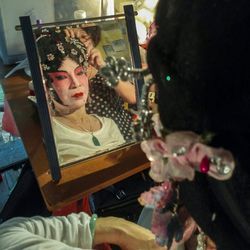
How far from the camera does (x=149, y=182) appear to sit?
0.94m

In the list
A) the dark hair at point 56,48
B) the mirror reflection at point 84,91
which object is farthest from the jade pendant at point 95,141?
the dark hair at point 56,48

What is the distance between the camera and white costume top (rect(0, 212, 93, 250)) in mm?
495

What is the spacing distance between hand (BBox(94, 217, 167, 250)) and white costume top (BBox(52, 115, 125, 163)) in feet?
0.53

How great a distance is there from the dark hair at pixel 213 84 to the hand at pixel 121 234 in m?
0.25

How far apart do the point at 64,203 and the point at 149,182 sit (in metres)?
0.32

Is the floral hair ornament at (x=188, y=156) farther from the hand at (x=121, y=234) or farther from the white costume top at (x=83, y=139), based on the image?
the white costume top at (x=83, y=139)

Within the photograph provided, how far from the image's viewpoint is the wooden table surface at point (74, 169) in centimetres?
69

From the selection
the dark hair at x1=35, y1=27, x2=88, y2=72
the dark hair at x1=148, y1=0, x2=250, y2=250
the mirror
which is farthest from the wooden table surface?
the dark hair at x1=148, y1=0, x2=250, y2=250

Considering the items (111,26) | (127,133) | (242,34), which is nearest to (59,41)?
(111,26)

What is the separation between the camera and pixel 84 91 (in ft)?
2.48

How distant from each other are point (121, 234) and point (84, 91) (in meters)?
0.30

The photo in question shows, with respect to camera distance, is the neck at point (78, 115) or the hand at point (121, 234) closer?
the hand at point (121, 234)

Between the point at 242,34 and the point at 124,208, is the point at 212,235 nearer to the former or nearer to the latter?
the point at 242,34

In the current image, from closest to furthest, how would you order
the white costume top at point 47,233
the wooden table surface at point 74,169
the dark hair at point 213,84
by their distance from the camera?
the dark hair at point 213,84 < the white costume top at point 47,233 < the wooden table surface at point 74,169
